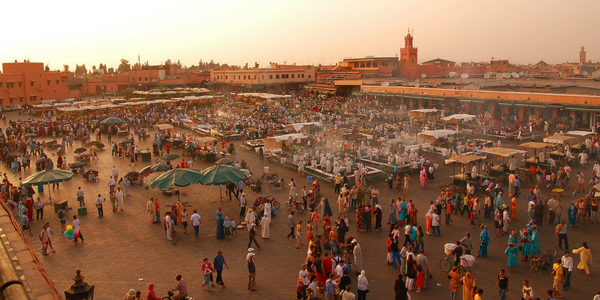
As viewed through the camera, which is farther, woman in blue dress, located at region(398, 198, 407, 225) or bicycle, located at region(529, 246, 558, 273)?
woman in blue dress, located at region(398, 198, 407, 225)

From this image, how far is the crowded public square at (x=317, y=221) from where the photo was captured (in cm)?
945

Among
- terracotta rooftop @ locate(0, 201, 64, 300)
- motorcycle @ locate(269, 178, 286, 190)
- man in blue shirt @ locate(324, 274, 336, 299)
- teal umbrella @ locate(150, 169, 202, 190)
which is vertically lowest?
man in blue shirt @ locate(324, 274, 336, 299)

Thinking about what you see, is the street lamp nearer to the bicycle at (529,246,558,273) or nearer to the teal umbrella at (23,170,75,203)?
the teal umbrella at (23,170,75,203)

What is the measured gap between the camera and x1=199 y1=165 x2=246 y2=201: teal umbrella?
14719 mm

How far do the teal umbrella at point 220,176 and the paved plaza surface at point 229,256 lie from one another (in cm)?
121

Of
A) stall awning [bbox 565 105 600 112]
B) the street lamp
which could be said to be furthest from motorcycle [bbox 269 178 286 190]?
stall awning [bbox 565 105 600 112]

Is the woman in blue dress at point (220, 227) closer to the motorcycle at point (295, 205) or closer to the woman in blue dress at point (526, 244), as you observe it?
the motorcycle at point (295, 205)

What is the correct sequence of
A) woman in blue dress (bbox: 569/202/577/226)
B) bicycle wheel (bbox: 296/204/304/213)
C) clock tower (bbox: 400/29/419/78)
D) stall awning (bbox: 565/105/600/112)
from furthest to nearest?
clock tower (bbox: 400/29/419/78)
stall awning (bbox: 565/105/600/112)
bicycle wheel (bbox: 296/204/304/213)
woman in blue dress (bbox: 569/202/577/226)

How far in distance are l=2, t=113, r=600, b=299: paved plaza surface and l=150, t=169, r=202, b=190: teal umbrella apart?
1.27m

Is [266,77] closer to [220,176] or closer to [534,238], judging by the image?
[220,176]

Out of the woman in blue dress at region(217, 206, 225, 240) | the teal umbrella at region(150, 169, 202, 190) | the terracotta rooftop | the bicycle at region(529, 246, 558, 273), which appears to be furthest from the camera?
the teal umbrella at region(150, 169, 202, 190)

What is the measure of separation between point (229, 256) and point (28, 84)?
6193 centimetres

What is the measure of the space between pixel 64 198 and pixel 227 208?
7.23 meters

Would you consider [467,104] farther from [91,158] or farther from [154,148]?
[91,158]
